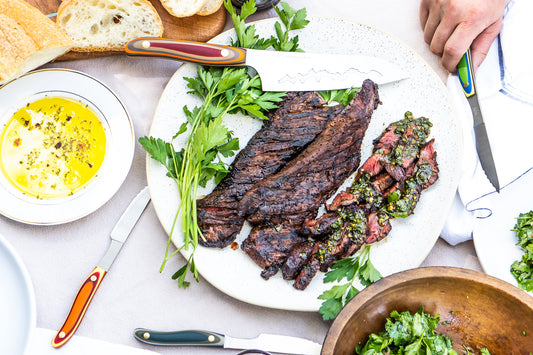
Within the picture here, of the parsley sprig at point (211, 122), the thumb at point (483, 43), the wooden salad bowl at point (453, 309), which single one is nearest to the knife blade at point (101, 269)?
the parsley sprig at point (211, 122)

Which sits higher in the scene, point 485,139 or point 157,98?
point 157,98

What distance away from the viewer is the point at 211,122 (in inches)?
92.8

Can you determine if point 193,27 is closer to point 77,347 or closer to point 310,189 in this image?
point 310,189

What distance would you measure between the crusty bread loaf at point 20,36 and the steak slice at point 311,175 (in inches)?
48.5

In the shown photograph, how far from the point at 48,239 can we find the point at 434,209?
205 centimetres

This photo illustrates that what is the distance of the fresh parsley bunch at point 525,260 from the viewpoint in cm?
247

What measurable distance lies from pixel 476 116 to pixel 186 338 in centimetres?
190

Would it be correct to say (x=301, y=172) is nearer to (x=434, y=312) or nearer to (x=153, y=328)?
(x=434, y=312)

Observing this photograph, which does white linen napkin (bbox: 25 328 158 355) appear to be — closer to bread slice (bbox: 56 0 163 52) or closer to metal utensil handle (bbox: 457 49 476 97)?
bread slice (bbox: 56 0 163 52)

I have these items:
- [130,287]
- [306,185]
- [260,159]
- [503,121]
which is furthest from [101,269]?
[503,121]

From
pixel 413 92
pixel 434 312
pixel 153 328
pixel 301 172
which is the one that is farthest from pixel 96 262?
pixel 413 92

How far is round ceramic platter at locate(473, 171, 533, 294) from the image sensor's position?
8.25ft

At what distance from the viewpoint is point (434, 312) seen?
86.1 inches

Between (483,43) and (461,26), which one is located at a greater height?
(461,26)
